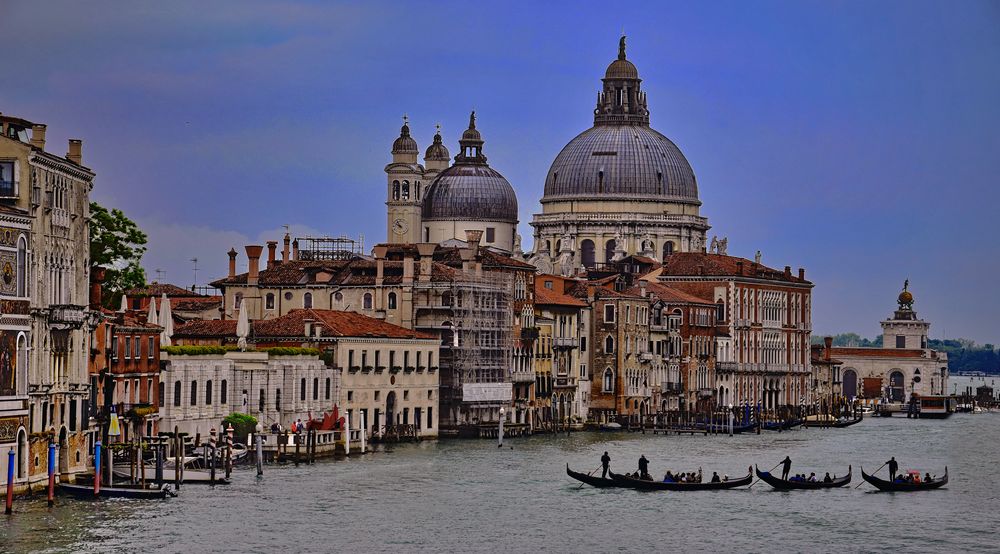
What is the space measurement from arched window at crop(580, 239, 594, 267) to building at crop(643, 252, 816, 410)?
12.0 m

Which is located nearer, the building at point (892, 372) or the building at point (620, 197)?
the building at point (620, 197)

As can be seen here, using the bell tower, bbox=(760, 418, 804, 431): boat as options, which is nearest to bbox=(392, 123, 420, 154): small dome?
the bell tower

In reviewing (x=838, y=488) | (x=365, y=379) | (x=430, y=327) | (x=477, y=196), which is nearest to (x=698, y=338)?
(x=477, y=196)

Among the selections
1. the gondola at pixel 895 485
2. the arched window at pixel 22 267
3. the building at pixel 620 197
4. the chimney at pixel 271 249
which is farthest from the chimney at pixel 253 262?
the building at pixel 620 197

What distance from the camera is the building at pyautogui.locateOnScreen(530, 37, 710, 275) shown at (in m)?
135

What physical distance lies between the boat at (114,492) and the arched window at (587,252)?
8113 centimetres

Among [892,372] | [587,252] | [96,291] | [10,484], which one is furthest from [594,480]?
[892,372]

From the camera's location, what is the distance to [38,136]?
5609 cm

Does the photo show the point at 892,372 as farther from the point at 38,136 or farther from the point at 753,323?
the point at 38,136

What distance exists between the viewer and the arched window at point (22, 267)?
51.4m

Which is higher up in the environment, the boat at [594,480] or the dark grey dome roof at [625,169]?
the dark grey dome roof at [625,169]

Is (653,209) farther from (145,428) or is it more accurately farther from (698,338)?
(145,428)

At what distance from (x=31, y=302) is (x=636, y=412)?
176 ft

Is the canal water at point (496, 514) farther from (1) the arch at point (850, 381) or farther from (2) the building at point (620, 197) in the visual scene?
(1) the arch at point (850, 381)
